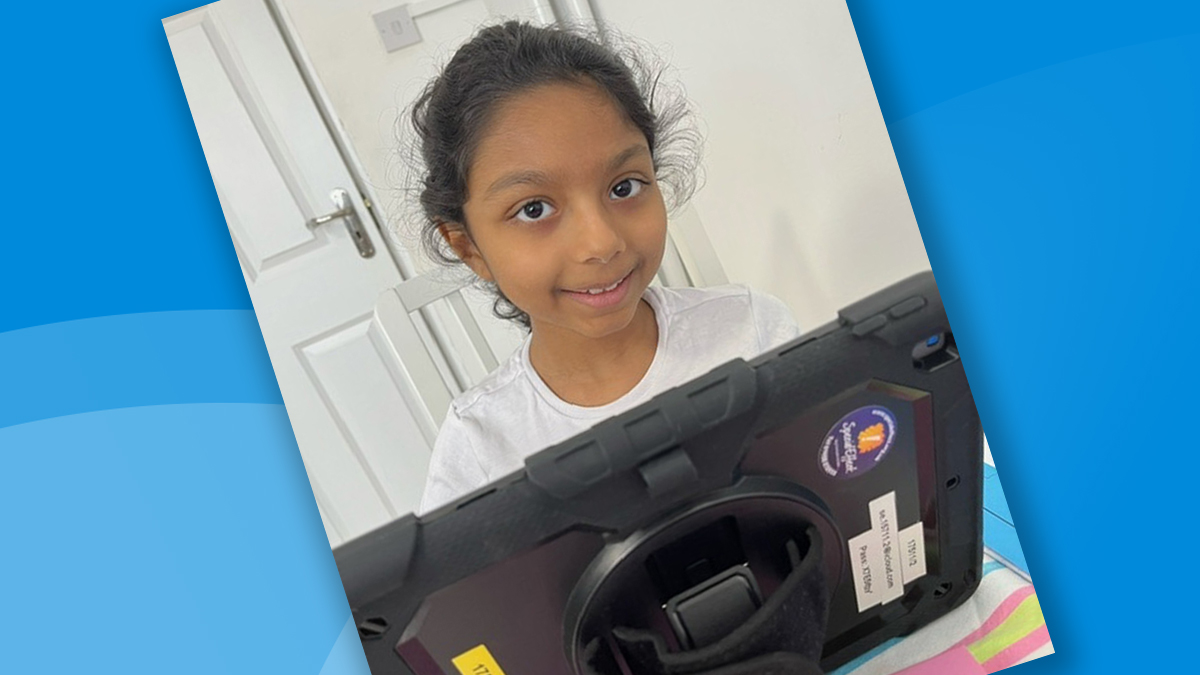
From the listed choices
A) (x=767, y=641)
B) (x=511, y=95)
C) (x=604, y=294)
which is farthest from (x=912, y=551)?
(x=511, y=95)

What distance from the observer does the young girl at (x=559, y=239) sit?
46 cm

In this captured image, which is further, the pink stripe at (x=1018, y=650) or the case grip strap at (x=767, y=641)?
the pink stripe at (x=1018, y=650)

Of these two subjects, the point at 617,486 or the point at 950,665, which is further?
the point at 950,665

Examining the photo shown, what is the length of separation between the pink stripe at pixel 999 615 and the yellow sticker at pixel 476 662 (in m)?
0.29

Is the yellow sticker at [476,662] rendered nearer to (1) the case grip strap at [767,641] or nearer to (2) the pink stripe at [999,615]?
(1) the case grip strap at [767,641]

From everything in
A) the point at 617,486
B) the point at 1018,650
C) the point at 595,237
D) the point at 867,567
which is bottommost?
the point at 1018,650

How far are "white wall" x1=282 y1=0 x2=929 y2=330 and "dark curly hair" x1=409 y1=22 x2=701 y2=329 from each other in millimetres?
12

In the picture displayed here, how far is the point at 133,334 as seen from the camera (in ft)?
1.68

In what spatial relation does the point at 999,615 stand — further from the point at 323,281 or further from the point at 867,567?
the point at 323,281

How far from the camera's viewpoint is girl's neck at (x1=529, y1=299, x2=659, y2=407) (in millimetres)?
508

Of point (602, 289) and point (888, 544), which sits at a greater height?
point (602, 289)

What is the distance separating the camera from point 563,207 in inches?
18.3

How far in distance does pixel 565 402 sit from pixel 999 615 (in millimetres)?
298

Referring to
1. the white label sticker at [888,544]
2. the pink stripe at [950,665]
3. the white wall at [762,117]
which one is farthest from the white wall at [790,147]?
the pink stripe at [950,665]
